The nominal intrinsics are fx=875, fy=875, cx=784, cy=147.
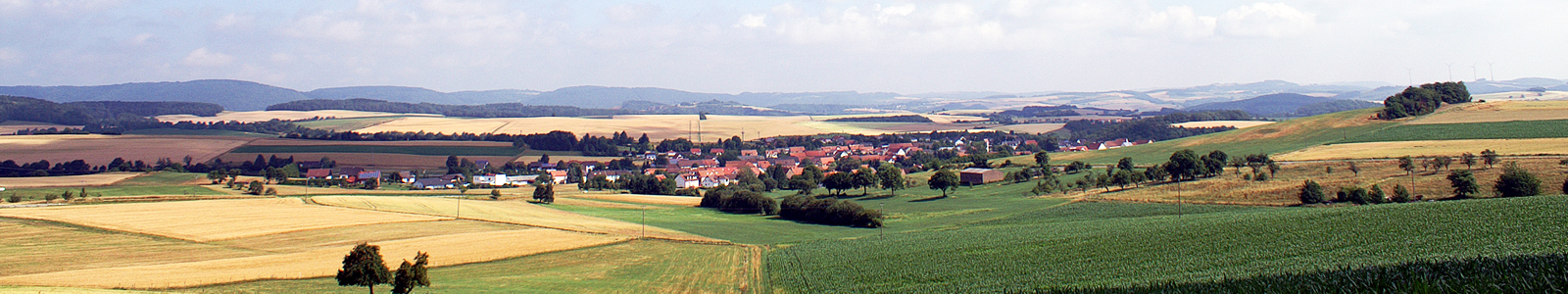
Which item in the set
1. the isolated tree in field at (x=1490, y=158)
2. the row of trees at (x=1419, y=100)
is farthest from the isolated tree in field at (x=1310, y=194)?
the row of trees at (x=1419, y=100)

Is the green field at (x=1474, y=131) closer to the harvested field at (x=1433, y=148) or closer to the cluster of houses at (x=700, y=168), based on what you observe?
the harvested field at (x=1433, y=148)

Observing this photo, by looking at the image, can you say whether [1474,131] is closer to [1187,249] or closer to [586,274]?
[1187,249]

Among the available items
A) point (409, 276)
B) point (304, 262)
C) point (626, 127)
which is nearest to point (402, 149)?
point (626, 127)

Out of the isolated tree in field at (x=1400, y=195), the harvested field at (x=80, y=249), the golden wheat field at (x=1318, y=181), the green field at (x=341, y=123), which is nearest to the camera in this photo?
the harvested field at (x=80, y=249)

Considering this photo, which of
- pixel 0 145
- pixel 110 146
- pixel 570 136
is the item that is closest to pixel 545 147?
pixel 570 136

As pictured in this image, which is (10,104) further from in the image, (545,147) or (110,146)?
(545,147)
